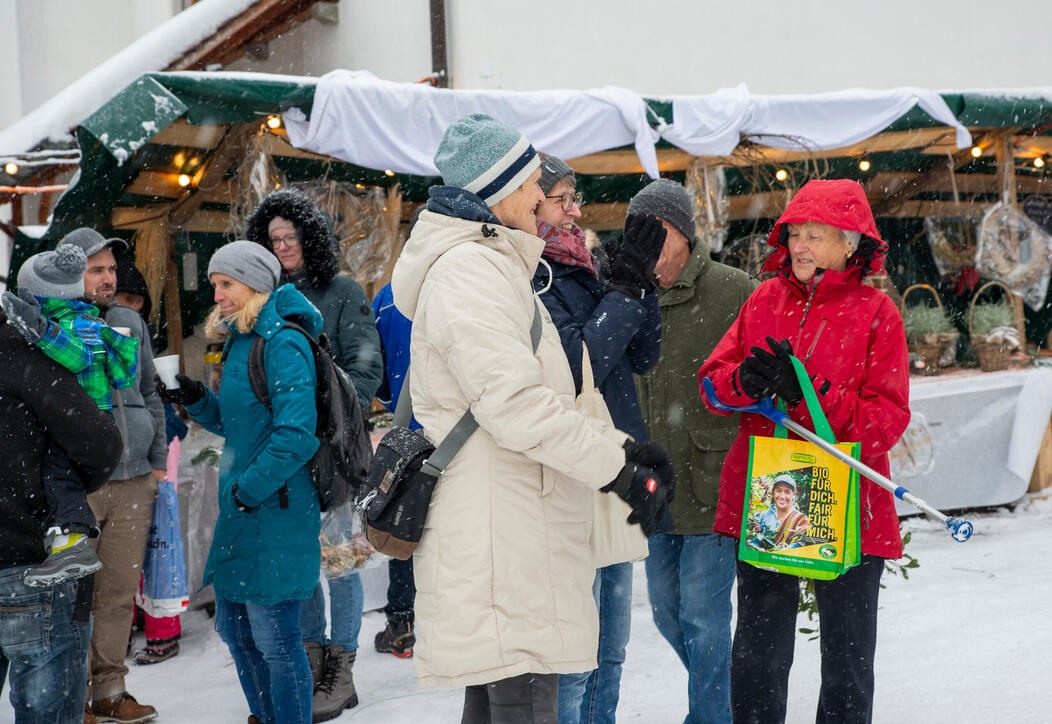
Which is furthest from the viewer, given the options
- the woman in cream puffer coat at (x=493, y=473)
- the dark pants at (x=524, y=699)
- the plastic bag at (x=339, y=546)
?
the plastic bag at (x=339, y=546)

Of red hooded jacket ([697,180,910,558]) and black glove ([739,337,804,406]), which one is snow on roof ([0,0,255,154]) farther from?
black glove ([739,337,804,406])

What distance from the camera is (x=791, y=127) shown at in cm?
639

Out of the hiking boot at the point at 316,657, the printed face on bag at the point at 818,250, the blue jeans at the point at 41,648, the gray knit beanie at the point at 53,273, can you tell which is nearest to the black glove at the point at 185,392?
the gray knit beanie at the point at 53,273

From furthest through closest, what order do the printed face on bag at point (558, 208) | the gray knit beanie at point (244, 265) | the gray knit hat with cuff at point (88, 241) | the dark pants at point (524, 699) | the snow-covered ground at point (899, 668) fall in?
the gray knit hat with cuff at point (88, 241) → the snow-covered ground at point (899, 668) → the gray knit beanie at point (244, 265) → the printed face on bag at point (558, 208) → the dark pants at point (524, 699)

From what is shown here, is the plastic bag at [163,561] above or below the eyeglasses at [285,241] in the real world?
below

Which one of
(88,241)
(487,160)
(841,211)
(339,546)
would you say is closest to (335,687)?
(339,546)

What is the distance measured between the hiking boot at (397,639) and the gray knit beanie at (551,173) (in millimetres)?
2601

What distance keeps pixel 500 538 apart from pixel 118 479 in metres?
2.33

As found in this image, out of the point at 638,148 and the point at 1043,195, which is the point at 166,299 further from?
the point at 1043,195

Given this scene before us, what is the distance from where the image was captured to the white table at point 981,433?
6316mm

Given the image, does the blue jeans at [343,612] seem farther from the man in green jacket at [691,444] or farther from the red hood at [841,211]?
the red hood at [841,211]

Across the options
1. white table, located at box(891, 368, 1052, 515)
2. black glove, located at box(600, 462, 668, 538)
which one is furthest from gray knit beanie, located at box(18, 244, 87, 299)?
white table, located at box(891, 368, 1052, 515)

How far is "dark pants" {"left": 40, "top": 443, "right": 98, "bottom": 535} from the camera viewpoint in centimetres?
268

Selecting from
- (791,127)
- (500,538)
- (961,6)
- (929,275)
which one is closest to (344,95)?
(791,127)
